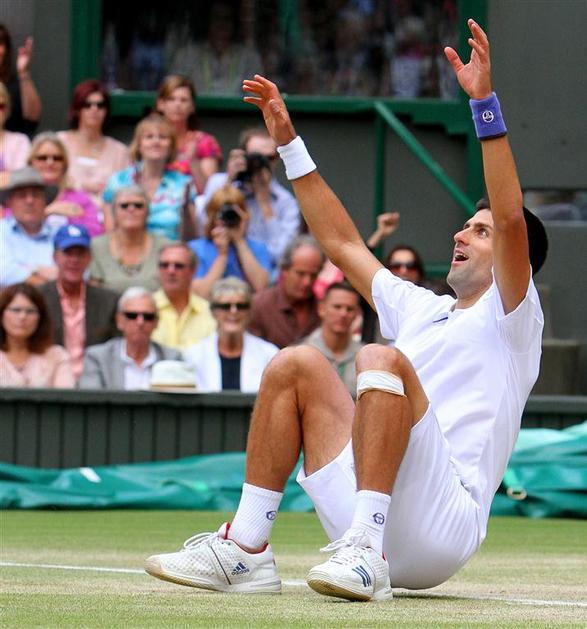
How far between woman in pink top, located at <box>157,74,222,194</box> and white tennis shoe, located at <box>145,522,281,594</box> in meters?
7.69

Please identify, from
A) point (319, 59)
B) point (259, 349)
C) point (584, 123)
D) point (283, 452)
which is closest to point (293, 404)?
point (283, 452)

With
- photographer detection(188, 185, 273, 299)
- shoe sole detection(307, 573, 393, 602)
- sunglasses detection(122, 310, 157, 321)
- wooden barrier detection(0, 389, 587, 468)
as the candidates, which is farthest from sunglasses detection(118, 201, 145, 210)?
shoe sole detection(307, 573, 393, 602)

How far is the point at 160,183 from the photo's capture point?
12258 mm

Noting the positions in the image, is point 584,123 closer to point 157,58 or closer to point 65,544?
point 157,58

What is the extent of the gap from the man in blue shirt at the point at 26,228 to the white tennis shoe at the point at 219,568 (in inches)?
266

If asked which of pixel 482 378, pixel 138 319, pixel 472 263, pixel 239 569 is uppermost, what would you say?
pixel 472 263

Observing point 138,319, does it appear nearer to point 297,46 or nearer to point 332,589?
point 297,46

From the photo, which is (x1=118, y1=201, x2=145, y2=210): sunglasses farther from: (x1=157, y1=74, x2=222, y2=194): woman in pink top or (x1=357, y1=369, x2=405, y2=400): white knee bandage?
(x1=357, y1=369, x2=405, y2=400): white knee bandage

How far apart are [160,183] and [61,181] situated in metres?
0.72

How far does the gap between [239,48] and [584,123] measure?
314cm

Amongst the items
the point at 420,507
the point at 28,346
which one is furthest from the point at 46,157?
the point at 420,507

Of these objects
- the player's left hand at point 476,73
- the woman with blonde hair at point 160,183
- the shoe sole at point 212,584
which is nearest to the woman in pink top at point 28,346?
the woman with blonde hair at point 160,183

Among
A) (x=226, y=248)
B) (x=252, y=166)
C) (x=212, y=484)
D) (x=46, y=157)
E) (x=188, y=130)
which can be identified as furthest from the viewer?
(x=188, y=130)

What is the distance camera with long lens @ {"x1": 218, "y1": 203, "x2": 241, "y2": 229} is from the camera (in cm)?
1181
